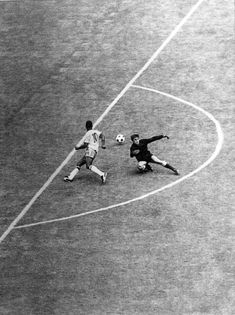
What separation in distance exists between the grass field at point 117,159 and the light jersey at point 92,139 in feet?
3.80

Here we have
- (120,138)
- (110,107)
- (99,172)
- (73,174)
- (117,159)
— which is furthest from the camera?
(110,107)

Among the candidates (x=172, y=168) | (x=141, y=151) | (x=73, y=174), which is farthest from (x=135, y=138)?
(x=73, y=174)

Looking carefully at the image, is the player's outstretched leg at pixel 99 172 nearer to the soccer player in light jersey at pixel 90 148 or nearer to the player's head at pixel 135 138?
the soccer player in light jersey at pixel 90 148

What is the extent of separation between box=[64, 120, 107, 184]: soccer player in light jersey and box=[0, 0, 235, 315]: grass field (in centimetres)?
50

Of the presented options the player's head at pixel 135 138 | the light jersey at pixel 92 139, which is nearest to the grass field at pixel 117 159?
the light jersey at pixel 92 139

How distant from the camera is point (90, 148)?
1438 inches

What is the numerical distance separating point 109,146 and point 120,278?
9.36 m

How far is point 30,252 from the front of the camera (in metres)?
32.5

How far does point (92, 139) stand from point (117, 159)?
1683 mm

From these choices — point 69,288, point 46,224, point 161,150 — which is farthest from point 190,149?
point 69,288

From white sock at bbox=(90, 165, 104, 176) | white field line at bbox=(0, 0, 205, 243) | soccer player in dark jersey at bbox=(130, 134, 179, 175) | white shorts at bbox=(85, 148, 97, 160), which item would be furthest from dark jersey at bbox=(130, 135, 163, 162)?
white field line at bbox=(0, 0, 205, 243)

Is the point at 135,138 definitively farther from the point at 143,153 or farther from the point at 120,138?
the point at 120,138

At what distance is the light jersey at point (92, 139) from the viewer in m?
36.6

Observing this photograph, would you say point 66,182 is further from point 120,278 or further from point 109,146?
point 120,278
